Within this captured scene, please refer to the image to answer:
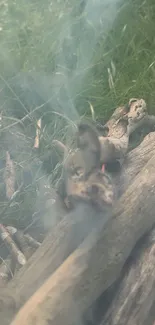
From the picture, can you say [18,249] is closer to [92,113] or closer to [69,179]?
[69,179]

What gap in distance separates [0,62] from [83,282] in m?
1.80

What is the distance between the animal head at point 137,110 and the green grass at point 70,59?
0.65 ft

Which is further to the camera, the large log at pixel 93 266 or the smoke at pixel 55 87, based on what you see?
the smoke at pixel 55 87

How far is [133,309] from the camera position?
77.3 inches

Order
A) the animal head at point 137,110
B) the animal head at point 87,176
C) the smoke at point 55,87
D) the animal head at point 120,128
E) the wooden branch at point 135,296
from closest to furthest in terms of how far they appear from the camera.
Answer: the animal head at point 87,176, the wooden branch at point 135,296, the animal head at point 120,128, the animal head at point 137,110, the smoke at point 55,87

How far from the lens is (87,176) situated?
→ 6.21ft

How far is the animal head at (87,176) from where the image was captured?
1854mm

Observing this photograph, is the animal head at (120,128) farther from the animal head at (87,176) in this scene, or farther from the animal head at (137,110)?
the animal head at (87,176)

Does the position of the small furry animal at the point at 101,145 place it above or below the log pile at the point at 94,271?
above

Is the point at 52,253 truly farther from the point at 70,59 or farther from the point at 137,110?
the point at 70,59

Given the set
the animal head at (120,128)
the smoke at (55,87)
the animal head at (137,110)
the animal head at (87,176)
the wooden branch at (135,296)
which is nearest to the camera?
the animal head at (87,176)

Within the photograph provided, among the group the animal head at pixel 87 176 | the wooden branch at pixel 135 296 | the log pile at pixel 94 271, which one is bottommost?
the wooden branch at pixel 135 296

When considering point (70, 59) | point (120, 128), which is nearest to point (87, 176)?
point (120, 128)

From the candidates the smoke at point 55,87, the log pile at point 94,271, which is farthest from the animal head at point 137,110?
the log pile at point 94,271
